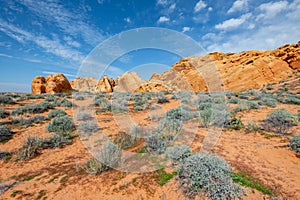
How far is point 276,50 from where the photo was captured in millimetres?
31375

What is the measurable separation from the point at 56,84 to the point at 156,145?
28.1m

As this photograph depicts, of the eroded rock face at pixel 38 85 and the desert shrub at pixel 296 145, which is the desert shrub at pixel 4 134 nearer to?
the desert shrub at pixel 296 145

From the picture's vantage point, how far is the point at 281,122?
252 inches

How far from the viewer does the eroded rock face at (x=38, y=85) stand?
963 inches

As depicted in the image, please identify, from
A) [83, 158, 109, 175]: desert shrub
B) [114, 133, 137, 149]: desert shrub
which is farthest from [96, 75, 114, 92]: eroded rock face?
[83, 158, 109, 175]: desert shrub

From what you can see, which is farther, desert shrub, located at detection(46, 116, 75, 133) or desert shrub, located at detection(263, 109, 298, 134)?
desert shrub, located at detection(46, 116, 75, 133)

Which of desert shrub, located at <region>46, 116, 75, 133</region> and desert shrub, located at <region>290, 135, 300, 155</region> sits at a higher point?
desert shrub, located at <region>46, 116, 75, 133</region>

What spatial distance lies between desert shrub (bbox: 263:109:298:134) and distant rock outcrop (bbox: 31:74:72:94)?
29.1 m

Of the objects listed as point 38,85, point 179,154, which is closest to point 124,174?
point 179,154

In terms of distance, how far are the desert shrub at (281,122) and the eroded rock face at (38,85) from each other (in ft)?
98.6

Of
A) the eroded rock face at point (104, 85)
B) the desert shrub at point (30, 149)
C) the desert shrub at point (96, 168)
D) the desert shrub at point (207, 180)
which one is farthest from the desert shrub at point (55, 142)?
the eroded rock face at point (104, 85)

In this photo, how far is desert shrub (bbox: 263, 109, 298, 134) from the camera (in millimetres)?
Result: 6164

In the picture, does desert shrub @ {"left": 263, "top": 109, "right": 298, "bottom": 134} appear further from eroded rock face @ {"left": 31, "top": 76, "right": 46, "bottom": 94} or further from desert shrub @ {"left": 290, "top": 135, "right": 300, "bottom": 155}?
eroded rock face @ {"left": 31, "top": 76, "right": 46, "bottom": 94}

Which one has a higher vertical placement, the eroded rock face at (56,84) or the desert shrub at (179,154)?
the eroded rock face at (56,84)
